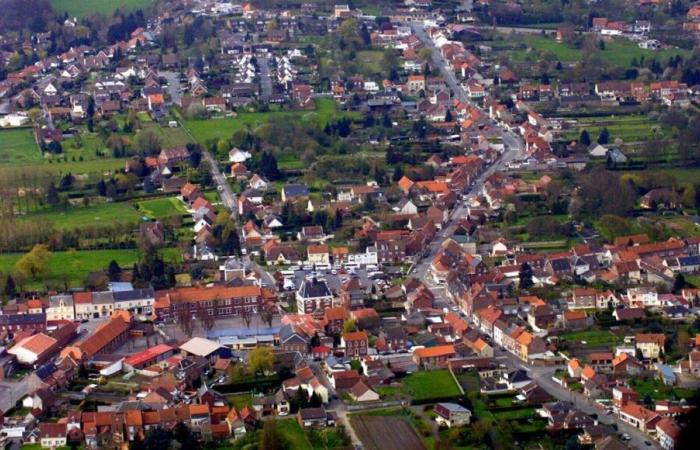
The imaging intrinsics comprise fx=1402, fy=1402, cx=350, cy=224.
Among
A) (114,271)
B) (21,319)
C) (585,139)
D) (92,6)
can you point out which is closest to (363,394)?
(21,319)

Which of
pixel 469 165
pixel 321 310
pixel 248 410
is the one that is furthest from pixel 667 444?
pixel 469 165

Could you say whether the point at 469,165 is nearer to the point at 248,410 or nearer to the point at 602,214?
the point at 602,214

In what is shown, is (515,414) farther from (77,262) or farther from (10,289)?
(77,262)

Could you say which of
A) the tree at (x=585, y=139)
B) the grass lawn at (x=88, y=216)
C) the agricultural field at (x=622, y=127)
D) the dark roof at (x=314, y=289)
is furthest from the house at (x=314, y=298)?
the agricultural field at (x=622, y=127)

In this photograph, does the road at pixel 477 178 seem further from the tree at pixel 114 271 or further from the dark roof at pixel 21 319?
the dark roof at pixel 21 319

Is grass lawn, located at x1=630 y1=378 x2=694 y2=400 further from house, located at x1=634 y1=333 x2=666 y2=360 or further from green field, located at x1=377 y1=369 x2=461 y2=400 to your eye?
green field, located at x1=377 y1=369 x2=461 y2=400

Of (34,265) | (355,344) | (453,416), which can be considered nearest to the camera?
(453,416)

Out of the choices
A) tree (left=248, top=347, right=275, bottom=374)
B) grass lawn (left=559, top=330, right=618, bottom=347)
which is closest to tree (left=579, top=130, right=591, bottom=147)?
grass lawn (left=559, top=330, right=618, bottom=347)
